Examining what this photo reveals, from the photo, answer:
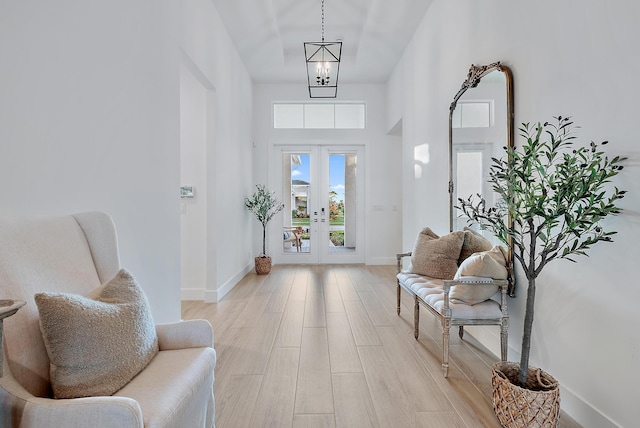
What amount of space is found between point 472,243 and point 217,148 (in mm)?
3043

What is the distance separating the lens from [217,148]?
14.3 ft

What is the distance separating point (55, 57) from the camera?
1691mm

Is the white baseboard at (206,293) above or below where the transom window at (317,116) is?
below

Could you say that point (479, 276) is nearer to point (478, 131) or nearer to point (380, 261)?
point (478, 131)

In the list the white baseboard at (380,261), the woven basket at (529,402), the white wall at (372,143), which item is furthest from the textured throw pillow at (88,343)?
the white baseboard at (380,261)

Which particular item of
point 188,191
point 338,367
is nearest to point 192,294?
point 188,191

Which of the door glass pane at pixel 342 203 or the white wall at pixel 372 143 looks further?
the door glass pane at pixel 342 203

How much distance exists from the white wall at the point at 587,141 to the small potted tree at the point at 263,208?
4.13 m

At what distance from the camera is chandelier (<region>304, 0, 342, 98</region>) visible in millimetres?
4570

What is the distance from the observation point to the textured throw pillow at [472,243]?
3010 millimetres

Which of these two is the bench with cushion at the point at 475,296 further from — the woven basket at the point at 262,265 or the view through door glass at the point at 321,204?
the view through door glass at the point at 321,204

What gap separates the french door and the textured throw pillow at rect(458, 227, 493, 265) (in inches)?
149

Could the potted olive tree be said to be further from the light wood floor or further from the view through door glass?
the view through door glass

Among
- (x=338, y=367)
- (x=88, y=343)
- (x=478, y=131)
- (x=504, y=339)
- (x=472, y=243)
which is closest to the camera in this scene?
(x=88, y=343)
